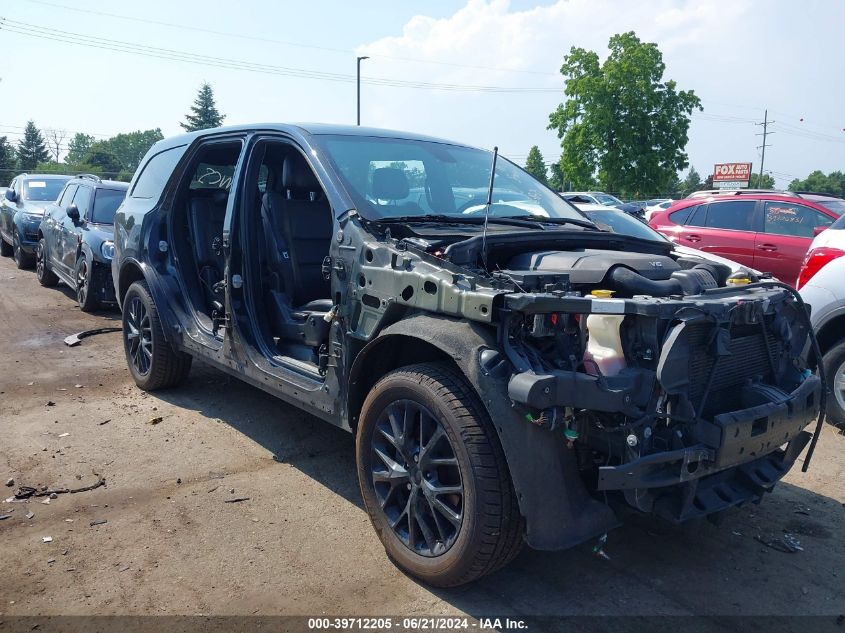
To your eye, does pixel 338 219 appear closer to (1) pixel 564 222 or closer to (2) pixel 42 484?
(1) pixel 564 222

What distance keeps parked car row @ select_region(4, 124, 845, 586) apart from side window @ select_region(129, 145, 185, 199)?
82 cm

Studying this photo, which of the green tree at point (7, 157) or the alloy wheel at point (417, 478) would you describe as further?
the green tree at point (7, 157)

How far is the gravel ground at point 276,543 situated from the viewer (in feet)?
9.70

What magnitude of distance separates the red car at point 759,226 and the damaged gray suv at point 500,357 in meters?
5.81

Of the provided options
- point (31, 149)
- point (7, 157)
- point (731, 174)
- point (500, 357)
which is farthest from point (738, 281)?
point (31, 149)

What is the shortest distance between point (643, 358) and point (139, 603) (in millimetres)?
2323

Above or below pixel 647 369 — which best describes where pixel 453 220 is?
above

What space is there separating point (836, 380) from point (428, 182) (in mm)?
3519

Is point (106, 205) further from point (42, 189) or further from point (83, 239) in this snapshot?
point (42, 189)

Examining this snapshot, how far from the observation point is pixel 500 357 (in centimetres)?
270

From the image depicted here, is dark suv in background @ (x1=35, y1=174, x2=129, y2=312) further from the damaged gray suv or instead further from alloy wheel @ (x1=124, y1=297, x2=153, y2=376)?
the damaged gray suv

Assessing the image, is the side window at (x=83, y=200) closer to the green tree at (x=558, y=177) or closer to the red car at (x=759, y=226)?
the red car at (x=759, y=226)

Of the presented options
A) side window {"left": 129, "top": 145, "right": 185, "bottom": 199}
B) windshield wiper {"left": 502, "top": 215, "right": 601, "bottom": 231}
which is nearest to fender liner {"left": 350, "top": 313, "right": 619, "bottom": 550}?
windshield wiper {"left": 502, "top": 215, "right": 601, "bottom": 231}

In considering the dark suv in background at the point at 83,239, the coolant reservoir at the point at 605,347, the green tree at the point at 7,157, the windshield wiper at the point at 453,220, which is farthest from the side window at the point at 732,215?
the green tree at the point at 7,157
